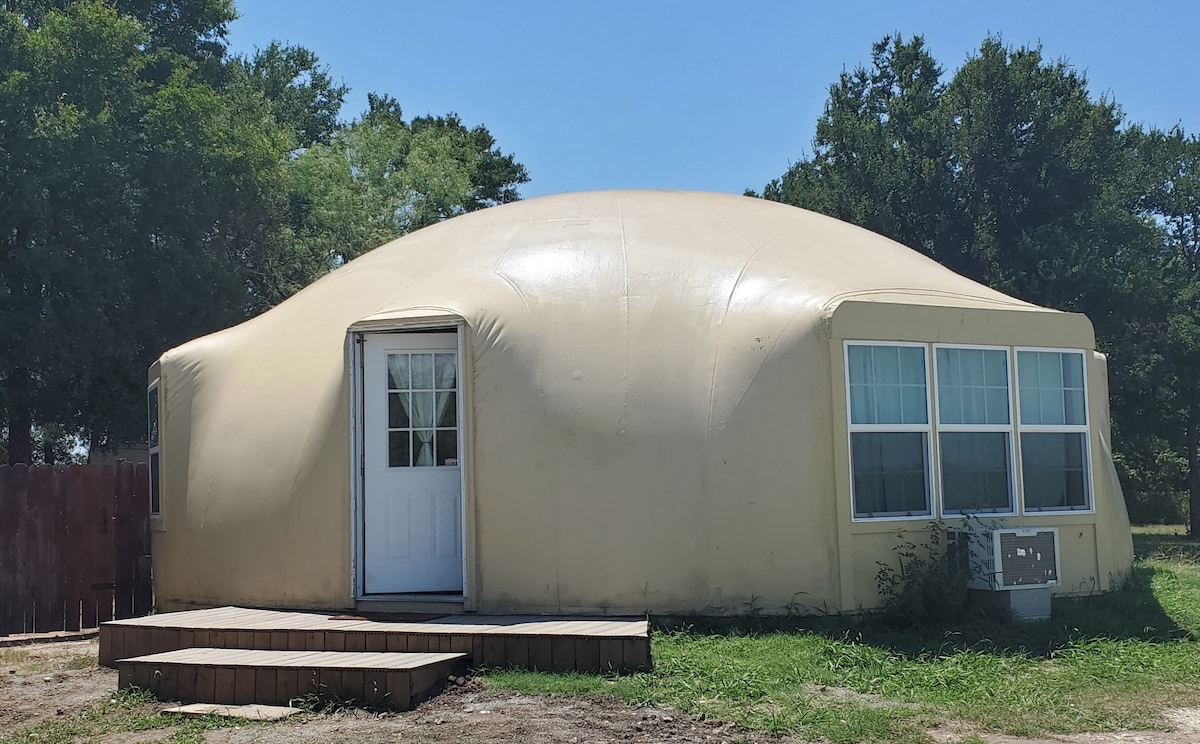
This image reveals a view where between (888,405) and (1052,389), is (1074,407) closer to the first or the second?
(1052,389)

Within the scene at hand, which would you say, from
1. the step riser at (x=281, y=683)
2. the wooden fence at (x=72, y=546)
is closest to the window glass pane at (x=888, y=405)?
the step riser at (x=281, y=683)

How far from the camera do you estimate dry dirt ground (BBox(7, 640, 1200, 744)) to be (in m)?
6.07

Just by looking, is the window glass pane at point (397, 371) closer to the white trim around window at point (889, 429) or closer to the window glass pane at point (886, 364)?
the white trim around window at point (889, 429)

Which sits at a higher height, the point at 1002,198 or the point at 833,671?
the point at 1002,198

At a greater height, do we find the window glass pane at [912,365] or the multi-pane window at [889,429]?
the window glass pane at [912,365]

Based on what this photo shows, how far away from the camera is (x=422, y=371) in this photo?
31.2ft

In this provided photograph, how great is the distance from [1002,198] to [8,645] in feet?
69.0

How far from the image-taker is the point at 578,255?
32.4ft

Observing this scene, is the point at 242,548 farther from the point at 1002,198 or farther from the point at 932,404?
the point at 1002,198

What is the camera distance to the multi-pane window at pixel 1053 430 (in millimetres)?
9758

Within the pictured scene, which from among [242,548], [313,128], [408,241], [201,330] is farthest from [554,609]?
[313,128]

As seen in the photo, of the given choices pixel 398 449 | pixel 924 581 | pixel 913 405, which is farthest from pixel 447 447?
pixel 924 581

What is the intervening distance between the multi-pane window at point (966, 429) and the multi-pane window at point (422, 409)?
3.29 meters

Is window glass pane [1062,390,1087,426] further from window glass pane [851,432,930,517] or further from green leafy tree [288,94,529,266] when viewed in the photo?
green leafy tree [288,94,529,266]
